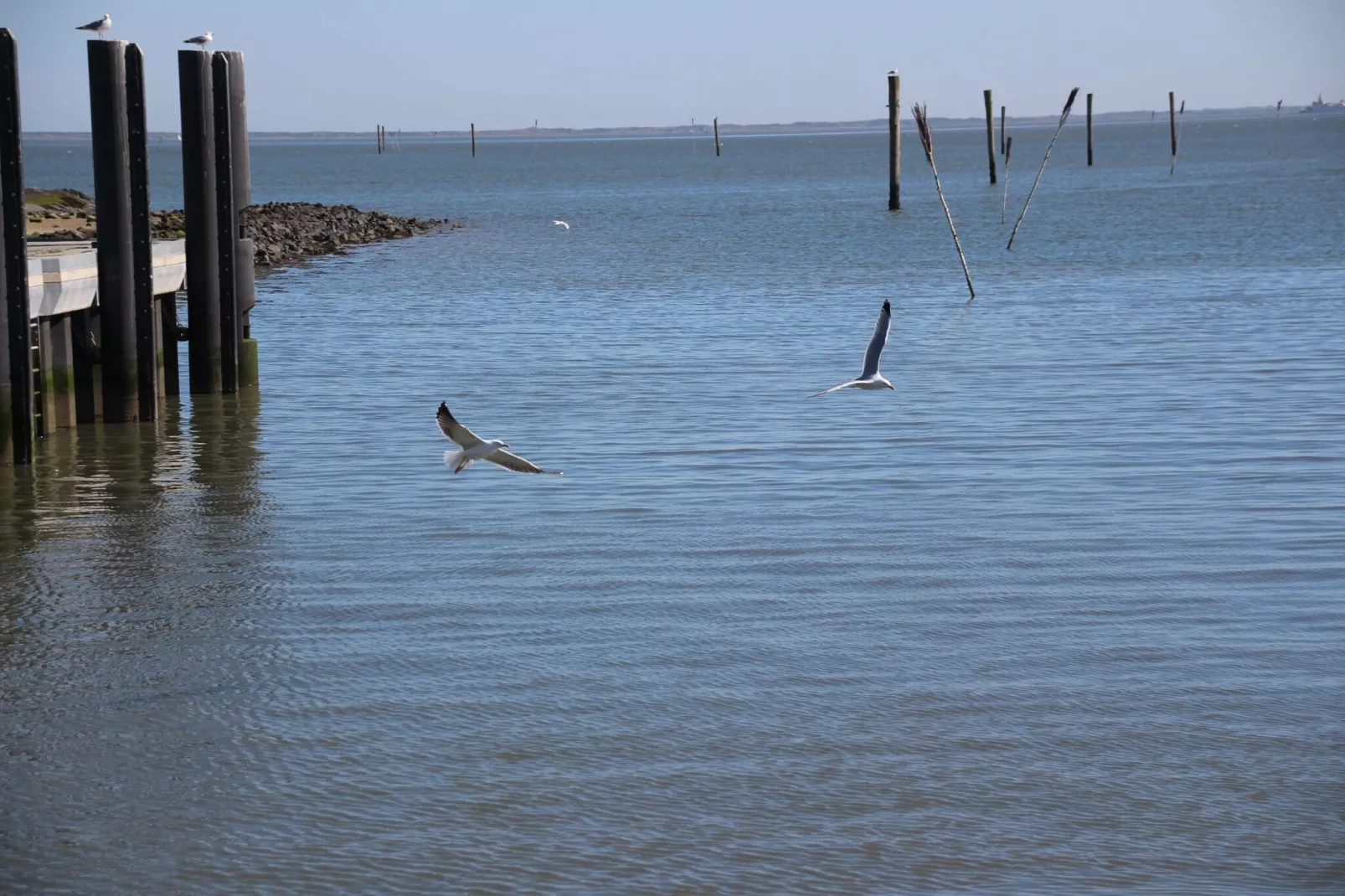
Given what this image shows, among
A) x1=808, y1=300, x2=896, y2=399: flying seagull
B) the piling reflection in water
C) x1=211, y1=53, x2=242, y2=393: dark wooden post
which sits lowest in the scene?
the piling reflection in water

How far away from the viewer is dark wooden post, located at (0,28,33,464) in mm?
12055

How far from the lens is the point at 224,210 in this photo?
16.0m

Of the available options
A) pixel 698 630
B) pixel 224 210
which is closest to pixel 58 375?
pixel 224 210

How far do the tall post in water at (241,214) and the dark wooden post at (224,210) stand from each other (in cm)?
5

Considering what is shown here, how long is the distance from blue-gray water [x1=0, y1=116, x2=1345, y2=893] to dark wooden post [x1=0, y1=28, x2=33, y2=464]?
0.68 m

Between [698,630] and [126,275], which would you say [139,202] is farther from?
[698,630]

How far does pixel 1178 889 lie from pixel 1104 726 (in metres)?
1.44

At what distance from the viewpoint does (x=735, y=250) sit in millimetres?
39500

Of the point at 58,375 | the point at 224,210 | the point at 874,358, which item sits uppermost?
the point at 224,210

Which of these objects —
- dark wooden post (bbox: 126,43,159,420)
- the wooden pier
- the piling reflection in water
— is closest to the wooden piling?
the wooden pier

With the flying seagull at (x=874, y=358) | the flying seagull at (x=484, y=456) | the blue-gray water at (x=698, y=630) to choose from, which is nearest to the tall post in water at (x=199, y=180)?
the blue-gray water at (x=698, y=630)

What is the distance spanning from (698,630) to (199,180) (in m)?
8.88

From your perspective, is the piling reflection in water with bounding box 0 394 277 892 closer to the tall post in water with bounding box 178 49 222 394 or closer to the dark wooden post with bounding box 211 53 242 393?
the tall post in water with bounding box 178 49 222 394

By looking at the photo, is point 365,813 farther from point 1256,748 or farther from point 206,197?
point 206,197
